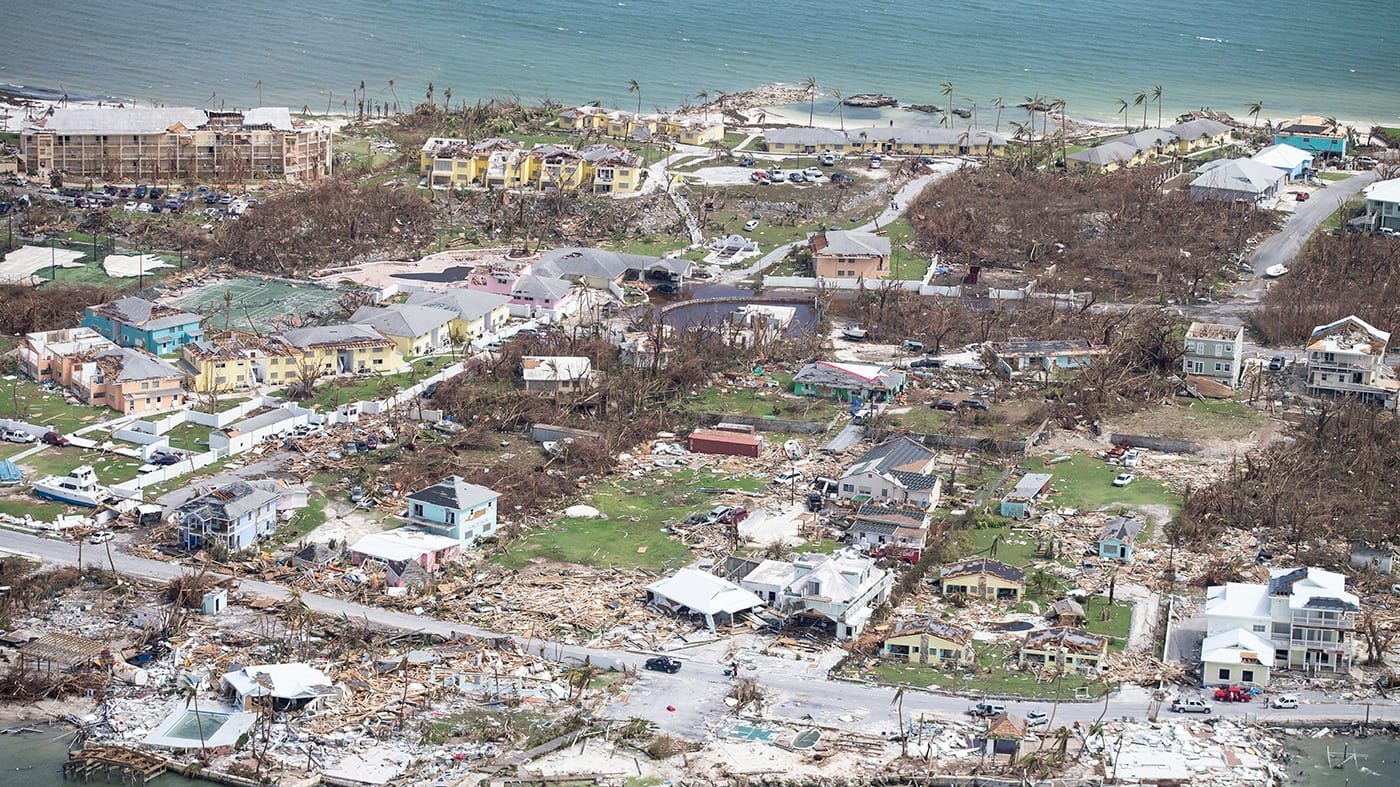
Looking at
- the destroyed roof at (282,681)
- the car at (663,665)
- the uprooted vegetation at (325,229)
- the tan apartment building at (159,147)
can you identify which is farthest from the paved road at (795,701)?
the tan apartment building at (159,147)

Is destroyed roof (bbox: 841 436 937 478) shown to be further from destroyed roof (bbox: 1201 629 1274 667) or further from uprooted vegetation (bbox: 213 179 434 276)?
uprooted vegetation (bbox: 213 179 434 276)

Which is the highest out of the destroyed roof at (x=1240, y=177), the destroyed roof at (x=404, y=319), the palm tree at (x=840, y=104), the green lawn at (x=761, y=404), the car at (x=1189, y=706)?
the palm tree at (x=840, y=104)

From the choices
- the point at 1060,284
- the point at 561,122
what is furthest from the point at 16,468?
the point at 561,122

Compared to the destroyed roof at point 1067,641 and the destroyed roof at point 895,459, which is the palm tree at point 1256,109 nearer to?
the destroyed roof at point 895,459

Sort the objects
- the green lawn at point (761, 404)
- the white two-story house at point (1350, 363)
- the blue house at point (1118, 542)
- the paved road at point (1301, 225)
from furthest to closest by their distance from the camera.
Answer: the paved road at point (1301, 225) < the white two-story house at point (1350, 363) < the green lawn at point (761, 404) < the blue house at point (1118, 542)

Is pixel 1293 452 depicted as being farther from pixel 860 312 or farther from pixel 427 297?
pixel 427 297
